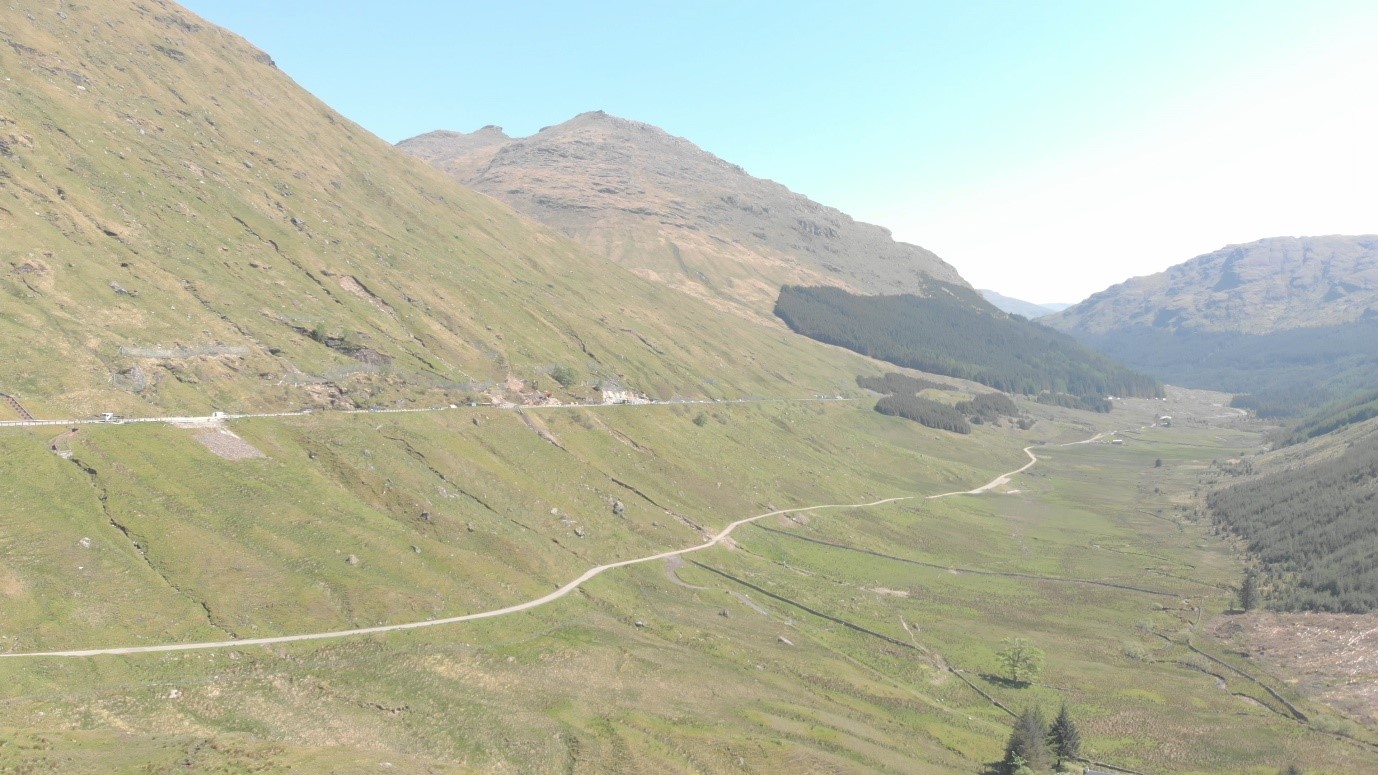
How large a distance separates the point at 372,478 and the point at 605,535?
117 ft

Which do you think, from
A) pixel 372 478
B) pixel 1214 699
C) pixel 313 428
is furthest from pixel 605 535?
pixel 1214 699

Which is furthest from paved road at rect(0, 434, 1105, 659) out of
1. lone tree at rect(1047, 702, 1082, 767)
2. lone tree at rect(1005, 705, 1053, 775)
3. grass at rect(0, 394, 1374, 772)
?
lone tree at rect(1047, 702, 1082, 767)

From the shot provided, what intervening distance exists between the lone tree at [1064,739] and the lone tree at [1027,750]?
173 centimetres

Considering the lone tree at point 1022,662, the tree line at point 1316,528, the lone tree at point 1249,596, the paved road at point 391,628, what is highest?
the tree line at point 1316,528

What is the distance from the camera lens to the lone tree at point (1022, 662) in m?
86.9

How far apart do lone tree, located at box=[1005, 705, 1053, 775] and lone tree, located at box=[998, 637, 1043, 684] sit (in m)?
23.5

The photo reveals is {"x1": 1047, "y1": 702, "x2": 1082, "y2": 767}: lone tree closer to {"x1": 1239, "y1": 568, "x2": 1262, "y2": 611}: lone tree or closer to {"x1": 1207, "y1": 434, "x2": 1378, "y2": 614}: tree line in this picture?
{"x1": 1239, "y1": 568, "x2": 1262, "y2": 611}: lone tree

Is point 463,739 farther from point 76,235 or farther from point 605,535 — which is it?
point 76,235

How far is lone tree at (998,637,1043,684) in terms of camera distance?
86.9 m

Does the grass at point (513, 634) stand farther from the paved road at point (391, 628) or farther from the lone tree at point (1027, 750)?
the lone tree at point (1027, 750)

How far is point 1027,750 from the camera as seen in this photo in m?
61.6

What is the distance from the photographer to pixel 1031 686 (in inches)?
3356

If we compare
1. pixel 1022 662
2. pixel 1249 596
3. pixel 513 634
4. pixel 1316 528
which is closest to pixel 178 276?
pixel 513 634

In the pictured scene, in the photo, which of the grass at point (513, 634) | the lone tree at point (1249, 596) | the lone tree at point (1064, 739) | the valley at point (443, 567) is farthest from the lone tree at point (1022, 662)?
the lone tree at point (1249, 596)
